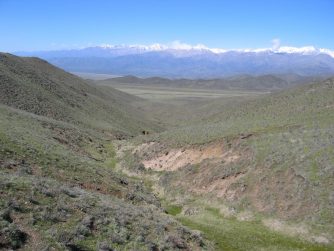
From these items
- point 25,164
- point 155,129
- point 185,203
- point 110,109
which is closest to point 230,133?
point 185,203

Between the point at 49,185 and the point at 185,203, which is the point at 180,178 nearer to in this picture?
the point at 185,203

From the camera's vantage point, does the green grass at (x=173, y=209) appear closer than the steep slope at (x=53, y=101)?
Yes

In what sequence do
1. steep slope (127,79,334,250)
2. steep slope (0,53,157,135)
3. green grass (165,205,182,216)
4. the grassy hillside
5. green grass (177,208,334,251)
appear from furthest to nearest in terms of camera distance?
steep slope (0,53,157,135)
green grass (165,205,182,216)
steep slope (127,79,334,250)
green grass (177,208,334,251)
the grassy hillside

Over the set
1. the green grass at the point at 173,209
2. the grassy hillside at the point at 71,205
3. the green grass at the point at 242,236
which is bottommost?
the green grass at the point at 173,209

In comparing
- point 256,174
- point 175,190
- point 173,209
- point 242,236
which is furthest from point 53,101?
point 242,236

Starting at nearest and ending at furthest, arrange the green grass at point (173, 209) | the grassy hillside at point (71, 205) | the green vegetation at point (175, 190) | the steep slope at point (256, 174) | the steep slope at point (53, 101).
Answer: the grassy hillside at point (71, 205) → the green vegetation at point (175, 190) → the steep slope at point (256, 174) → the green grass at point (173, 209) → the steep slope at point (53, 101)

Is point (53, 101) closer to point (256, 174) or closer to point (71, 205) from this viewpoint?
point (256, 174)

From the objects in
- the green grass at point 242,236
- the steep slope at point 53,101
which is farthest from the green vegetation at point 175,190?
the steep slope at point 53,101

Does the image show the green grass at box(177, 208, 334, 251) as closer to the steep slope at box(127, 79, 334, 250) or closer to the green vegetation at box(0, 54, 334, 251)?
the green vegetation at box(0, 54, 334, 251)

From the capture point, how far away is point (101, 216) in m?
21.4

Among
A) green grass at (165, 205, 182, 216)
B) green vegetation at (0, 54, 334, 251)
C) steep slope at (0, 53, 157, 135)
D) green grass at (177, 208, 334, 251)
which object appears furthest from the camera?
steep slope at (0, 53, 157, 135)

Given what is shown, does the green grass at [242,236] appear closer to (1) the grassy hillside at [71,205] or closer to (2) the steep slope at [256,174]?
(2) the steep slope at [256,174]

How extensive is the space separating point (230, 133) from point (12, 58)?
74104mm

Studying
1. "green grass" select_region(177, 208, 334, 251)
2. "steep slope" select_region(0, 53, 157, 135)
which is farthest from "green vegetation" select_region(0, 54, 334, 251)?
"steep slope" select_region(0, 53, 157, 135)
